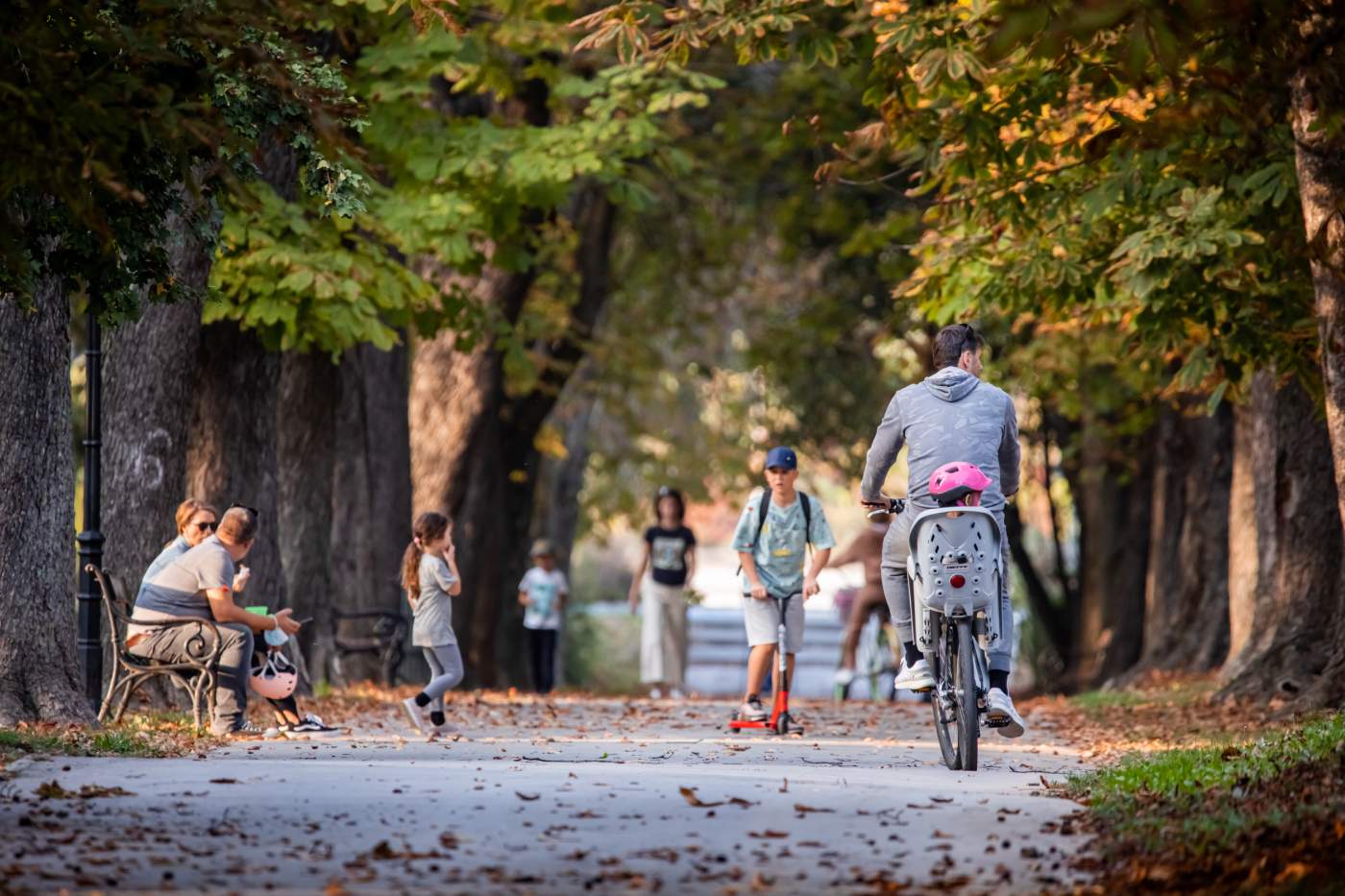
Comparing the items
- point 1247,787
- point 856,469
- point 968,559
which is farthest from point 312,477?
point 856,469

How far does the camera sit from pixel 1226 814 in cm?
824

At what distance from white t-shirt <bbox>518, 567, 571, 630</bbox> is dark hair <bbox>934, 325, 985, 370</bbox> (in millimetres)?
13388

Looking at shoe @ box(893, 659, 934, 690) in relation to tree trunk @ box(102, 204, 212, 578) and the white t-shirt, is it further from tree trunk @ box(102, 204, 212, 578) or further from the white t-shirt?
the white t-shirt

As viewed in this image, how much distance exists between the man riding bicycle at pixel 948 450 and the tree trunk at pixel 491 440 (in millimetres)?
13571

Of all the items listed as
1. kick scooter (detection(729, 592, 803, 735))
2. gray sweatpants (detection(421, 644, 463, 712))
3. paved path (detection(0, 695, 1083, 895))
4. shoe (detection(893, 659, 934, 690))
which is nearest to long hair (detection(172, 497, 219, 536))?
gray sweatpants (detection(421, 644, 463, 712))

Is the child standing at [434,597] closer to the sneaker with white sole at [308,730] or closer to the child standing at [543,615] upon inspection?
the sneaker with white sole at [308,730]

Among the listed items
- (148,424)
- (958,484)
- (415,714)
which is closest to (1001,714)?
(958,484)

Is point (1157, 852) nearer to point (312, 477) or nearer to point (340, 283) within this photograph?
point (340, 283)

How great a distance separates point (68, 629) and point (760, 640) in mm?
4370

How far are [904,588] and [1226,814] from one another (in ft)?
9.11

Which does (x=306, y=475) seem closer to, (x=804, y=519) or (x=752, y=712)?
(x=752, y=712)

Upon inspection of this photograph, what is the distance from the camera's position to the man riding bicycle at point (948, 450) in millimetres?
10406

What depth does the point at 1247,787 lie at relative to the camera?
911cm

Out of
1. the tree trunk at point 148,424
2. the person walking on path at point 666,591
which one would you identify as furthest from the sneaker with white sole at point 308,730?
the person walking on path at point 666,591
